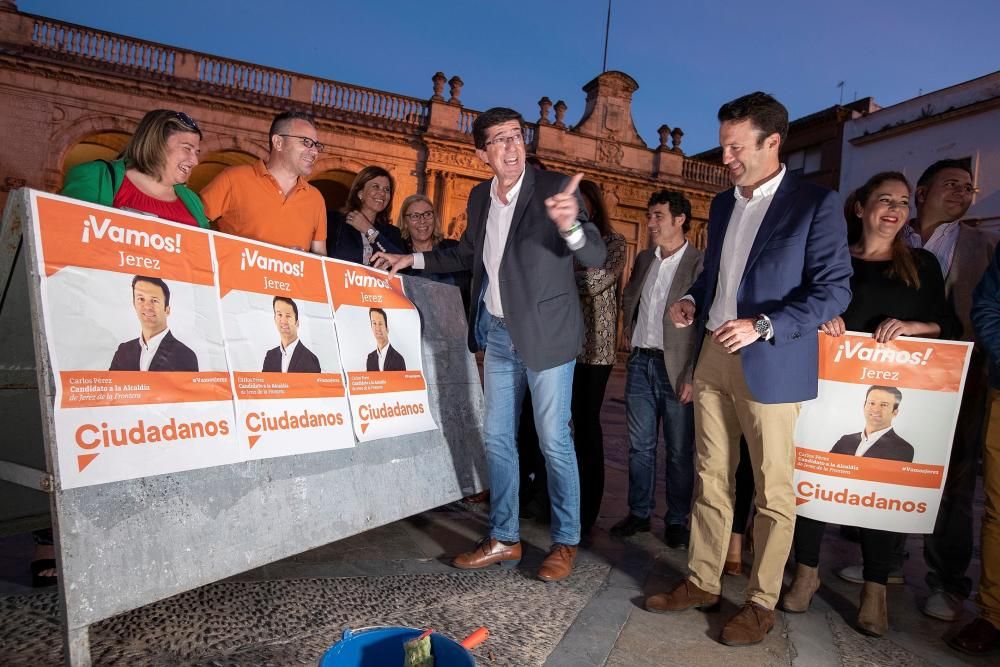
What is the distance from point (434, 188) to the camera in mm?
17344

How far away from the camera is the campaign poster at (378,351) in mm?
2621

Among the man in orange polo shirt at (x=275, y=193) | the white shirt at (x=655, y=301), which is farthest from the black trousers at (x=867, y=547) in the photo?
the man in orange polo shirt at (x=275, y=193)

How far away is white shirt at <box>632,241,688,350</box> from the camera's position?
3588mm

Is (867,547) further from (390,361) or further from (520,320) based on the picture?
(390,361)

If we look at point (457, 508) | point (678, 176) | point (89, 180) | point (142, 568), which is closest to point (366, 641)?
point (142, 568)

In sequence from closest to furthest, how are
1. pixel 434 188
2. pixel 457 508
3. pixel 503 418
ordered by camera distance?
pixel 503 418
pixel 457 508
pixel 434 188

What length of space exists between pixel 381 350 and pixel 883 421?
2155 millimetres

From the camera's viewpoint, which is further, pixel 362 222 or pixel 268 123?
pixel 268 123

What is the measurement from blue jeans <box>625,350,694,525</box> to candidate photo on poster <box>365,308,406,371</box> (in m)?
1.36

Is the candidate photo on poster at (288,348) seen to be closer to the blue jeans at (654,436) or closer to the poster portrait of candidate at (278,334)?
the poster portrait of candidate at (278,334)

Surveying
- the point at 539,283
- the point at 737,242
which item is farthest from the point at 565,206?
the point at 737,242

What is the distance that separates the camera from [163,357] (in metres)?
1.95

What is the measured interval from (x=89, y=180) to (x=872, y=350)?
3165 millimetres

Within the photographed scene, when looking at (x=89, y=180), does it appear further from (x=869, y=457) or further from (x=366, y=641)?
(x=869, y=457)
